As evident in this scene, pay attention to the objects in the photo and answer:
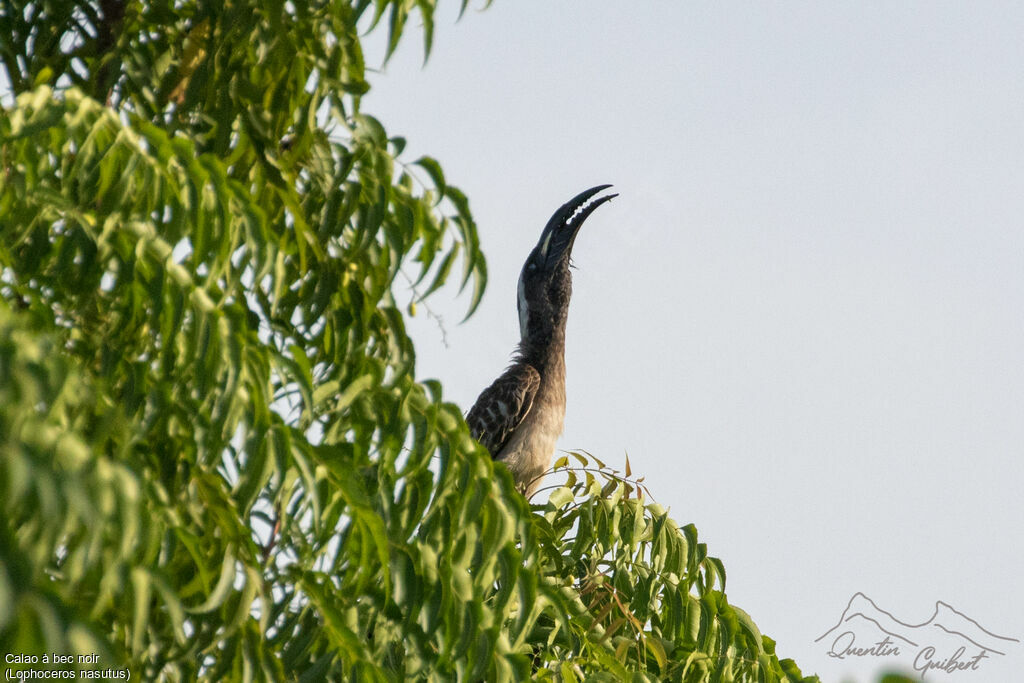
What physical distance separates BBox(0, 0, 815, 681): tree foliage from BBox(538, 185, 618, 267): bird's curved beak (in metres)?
3.79

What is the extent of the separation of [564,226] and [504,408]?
3.67ft

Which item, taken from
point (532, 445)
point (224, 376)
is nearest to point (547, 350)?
point (532, 445)

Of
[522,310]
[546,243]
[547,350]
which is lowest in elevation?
[547,350]

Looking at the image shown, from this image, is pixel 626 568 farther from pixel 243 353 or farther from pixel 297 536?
pixel 243 353

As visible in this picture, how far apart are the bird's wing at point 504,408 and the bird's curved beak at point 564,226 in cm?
71

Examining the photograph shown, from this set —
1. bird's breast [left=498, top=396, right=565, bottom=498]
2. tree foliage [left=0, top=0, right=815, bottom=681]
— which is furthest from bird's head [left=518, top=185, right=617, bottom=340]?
tree foliage [left=0, top=0, right=815, bottom=681]

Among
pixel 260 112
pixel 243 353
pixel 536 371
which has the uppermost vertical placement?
pixel 536 371

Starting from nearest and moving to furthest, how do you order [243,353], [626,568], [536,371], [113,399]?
[243,353] → [113,399] → [626,568] → [536,371]

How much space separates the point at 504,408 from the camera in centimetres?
662

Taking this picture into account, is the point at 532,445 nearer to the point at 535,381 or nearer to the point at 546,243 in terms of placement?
the point at 535,381

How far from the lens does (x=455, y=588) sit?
204cm

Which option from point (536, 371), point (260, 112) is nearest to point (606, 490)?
point (260, 112)

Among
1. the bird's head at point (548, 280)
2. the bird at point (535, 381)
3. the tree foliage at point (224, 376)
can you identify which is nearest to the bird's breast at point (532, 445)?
the bird at point (535, 381)

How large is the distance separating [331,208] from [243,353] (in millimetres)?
635
